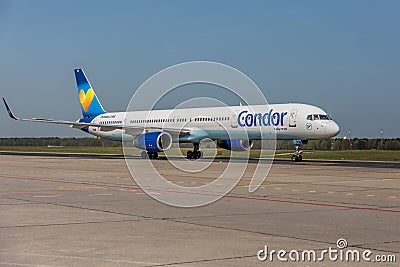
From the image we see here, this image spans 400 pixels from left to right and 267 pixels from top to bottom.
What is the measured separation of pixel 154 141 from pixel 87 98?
57.3ft

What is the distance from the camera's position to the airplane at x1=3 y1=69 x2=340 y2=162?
44.7 meters

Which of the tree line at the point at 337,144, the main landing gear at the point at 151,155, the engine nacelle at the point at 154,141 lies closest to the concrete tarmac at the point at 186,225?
the engine nacelle at the point at 154,141

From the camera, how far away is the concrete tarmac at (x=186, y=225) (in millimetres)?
9758

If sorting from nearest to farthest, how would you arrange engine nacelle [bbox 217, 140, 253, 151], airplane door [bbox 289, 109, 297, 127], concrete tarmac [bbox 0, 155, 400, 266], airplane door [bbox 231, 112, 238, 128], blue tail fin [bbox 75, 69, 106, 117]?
Result: concrete tarmac [bbox 0, 155, 400, 266] → airplane door [bbox 289, 109, 297, 127] → airplane door [bbox 231, 112, 238, 128] → engine nacelle [bbox 217, 140, 253, 151] → blue tail fin [bbox 75, 69, 106, 117]

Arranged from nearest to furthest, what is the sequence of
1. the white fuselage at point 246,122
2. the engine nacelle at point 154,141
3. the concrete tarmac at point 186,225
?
the concrete tarmac at point 186,225 < the white fuselage at point 246,122 < the engine nacelle at point 154,141

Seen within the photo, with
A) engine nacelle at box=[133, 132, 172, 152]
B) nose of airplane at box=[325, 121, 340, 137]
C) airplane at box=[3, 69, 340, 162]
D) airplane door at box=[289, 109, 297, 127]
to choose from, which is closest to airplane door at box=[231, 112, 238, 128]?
airplane at box=[3, 69, 340, 162]

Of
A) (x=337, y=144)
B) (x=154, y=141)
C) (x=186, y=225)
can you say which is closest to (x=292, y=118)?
(x=154, y=141)

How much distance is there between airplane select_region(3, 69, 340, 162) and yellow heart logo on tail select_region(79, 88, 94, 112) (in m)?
2.06

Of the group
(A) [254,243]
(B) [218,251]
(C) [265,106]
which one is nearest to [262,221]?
(A) [254,243]

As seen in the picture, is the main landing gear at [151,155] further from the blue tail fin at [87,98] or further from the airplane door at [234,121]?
the blue tail fin at [87,98]

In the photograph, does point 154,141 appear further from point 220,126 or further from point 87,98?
point 87,98

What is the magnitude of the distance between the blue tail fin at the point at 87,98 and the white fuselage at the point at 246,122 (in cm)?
631

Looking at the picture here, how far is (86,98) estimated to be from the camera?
2554 inches

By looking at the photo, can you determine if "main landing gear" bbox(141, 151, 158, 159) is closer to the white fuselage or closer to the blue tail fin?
the white fuselage
